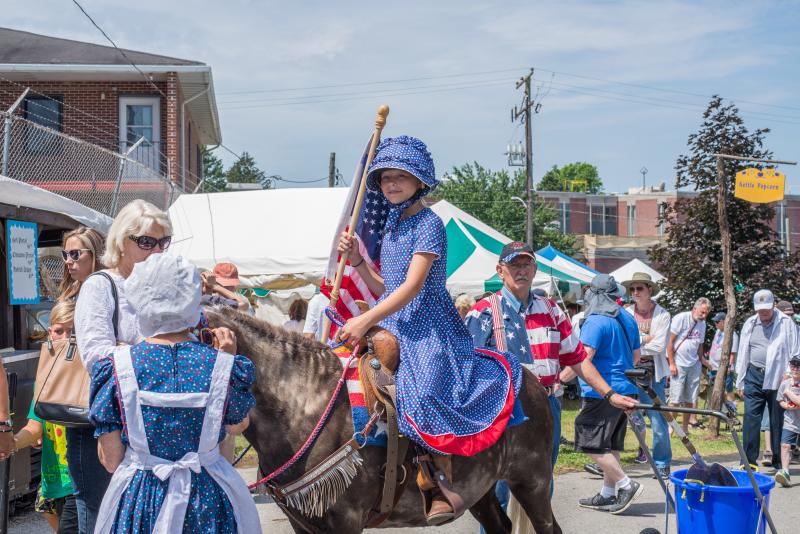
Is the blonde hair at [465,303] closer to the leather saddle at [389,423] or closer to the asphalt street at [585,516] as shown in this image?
the asphalt street at [585,516]

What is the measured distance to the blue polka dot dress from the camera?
390cm

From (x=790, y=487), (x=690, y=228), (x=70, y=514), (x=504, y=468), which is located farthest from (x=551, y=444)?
(x=690, y=228)

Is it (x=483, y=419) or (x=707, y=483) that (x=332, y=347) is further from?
(x=707, y=483)

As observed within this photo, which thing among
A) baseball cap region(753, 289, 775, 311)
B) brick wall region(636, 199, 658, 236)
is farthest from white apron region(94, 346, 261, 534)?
brick wall region(636, 199, 658, 236)

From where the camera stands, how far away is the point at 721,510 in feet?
15.0

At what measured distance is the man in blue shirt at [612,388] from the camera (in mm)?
7438

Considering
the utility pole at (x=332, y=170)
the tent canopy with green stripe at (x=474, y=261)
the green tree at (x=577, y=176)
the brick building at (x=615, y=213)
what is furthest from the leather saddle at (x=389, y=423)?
the green tree at (x=577, y=176)

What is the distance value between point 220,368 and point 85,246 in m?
1.67

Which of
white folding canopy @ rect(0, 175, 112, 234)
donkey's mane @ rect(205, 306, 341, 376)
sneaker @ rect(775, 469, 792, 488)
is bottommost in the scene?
sneaker @ rect(775, 469, 792, 488)

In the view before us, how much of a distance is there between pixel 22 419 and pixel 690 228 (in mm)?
10248

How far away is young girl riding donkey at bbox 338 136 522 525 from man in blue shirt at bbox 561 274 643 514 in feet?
11.2

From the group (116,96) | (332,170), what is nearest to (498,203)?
(332,170)

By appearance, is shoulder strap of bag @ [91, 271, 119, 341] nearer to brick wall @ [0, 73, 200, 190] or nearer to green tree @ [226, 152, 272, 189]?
brick wall @ [0, 73, 200, 190]

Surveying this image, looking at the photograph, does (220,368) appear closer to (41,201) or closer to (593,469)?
(41,201)
